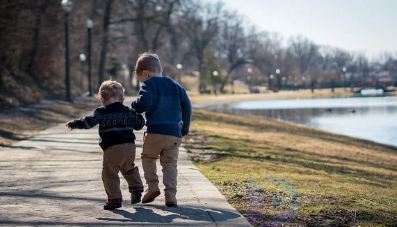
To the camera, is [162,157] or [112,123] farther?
[162,157]

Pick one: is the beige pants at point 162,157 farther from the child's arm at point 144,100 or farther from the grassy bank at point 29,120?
the grassy bank at point 29,120

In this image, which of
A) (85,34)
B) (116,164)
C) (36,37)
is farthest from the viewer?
(85,34)

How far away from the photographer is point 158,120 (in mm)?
6223

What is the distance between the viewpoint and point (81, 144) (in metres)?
12.9

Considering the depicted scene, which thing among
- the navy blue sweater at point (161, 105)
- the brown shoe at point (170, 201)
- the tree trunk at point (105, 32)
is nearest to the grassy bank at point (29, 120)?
the navy blue sweater at point (161, 105)

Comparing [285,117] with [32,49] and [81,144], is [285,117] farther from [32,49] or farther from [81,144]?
[81,144]

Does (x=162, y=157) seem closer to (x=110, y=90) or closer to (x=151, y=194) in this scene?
(x=151, y=194)

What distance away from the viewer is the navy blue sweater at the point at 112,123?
244 inches

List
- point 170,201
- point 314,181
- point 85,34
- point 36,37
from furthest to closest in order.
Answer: point 85,34
point 36,37
point 314,181
point 170,201

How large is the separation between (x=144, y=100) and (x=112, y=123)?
38 centimetres

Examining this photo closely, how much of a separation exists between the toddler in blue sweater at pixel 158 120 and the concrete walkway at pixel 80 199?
0.83 ft

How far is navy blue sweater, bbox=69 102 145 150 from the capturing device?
6188mm

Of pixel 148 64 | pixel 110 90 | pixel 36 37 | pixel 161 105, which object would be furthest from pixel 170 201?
pixel 36 37

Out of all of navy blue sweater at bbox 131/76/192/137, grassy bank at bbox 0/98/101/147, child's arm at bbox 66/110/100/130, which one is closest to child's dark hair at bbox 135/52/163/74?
navy blue sweater at bbox 131/76/192/137
